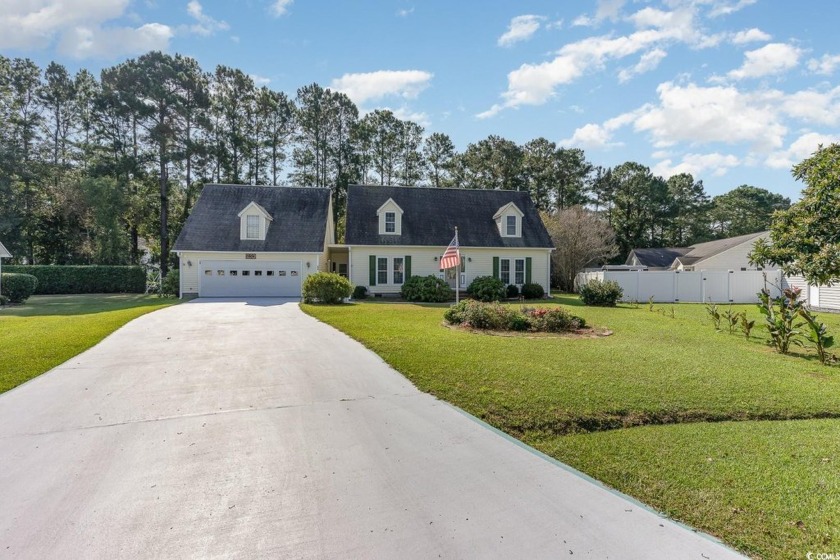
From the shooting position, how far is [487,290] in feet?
61.4

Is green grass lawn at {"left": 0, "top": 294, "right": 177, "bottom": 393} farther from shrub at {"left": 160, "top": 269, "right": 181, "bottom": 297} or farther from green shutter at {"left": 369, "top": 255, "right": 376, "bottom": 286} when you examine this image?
green shutter at {"left": 369, "top": 255, "right": 376, "bottom": 286}

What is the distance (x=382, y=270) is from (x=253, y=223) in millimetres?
7452

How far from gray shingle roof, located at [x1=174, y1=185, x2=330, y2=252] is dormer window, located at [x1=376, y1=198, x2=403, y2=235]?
3.27m

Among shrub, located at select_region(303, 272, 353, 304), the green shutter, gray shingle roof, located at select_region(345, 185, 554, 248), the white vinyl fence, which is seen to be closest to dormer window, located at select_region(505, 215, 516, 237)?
gray shingle roof, located at select_region(345, 185, 554, 248)

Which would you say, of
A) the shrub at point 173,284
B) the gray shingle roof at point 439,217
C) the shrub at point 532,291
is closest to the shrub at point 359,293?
the gray shingle roof at point 439,217

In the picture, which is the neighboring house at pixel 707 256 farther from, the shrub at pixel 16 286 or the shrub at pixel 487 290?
the shrub at pixel 16 286

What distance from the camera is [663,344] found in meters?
8.77

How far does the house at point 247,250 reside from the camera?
20.3 m

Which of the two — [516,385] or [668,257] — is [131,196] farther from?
[668,257]

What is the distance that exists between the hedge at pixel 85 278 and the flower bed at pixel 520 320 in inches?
930

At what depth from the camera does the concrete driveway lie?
2426mm

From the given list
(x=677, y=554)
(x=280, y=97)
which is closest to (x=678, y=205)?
(x=280, y=97)

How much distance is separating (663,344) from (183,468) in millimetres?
9292

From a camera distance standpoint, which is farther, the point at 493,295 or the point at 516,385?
the point at 493,295
